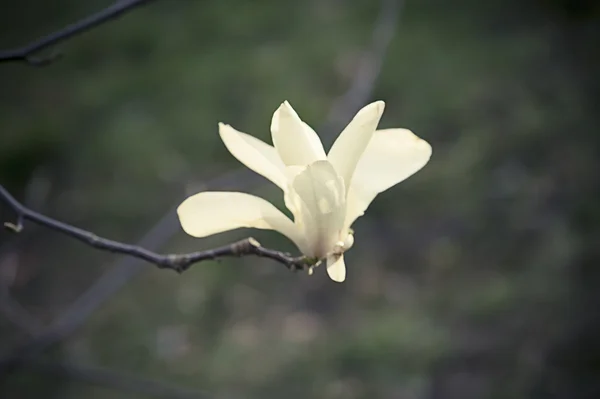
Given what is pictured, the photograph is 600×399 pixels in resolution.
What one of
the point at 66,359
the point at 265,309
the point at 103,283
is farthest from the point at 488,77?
the point at 66,359

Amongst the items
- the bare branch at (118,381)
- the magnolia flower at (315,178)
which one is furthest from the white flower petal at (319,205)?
the bare branch at (118,381)

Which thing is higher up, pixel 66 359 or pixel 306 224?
pixel 66 359

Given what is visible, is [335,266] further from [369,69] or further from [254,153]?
[369,69]

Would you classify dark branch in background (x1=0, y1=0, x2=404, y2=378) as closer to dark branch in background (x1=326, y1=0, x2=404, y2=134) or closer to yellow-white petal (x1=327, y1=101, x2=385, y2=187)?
dark branch in background (x1=326, y1=0, x2=404, y2=134)

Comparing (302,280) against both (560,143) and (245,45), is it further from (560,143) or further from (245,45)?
(245,45)

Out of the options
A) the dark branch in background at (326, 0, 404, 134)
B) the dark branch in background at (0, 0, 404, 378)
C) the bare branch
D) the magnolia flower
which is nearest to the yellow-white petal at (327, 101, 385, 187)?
the magnolia flower

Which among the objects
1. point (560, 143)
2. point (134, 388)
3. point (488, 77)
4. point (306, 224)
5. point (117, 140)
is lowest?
point (306, 224)

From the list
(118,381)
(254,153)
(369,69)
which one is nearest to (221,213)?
(254,153)
